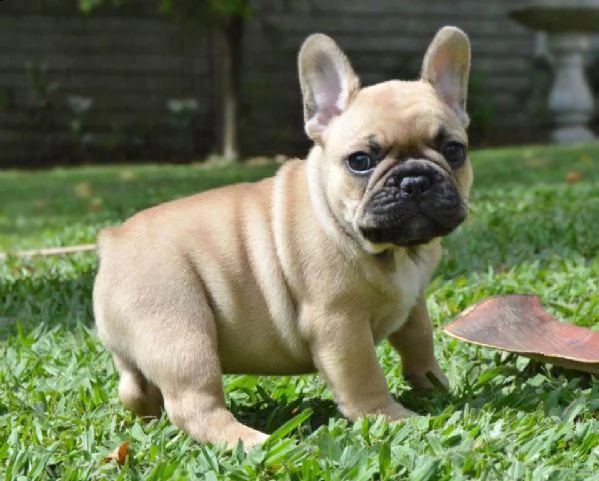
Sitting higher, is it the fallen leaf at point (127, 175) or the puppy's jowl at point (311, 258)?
the puppy's jowl at point (311, 258)

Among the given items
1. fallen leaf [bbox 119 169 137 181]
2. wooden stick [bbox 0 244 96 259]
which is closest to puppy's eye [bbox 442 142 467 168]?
wooden stick [bbox 0 244 96 259]

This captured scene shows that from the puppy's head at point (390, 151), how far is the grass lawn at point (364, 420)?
2.00ft

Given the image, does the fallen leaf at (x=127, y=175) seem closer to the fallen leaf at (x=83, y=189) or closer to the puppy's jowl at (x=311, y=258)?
the fallen leaf at (x=83, y=189)

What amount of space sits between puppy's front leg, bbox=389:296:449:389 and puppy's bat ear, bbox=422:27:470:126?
70 centimetres

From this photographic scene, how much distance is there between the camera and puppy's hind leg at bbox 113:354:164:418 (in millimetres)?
3535

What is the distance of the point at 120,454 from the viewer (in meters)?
3.20

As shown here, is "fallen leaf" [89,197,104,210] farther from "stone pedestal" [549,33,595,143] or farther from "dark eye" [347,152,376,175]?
"stone pedestal" [549,33,595,143]

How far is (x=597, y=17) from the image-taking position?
1586cm

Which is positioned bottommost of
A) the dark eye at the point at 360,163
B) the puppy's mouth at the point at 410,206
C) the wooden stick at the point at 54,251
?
the wooden stick at the point at 54,251

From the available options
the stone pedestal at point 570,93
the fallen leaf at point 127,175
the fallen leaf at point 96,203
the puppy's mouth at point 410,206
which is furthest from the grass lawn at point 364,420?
the stone pedestal at point 570,93

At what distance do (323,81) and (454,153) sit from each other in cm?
58

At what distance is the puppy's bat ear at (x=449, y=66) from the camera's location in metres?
3.66

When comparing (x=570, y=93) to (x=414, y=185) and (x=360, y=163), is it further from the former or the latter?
(x=414, y=185)

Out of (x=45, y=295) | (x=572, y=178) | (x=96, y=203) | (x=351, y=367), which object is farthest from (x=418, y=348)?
(x=96, y=203)
